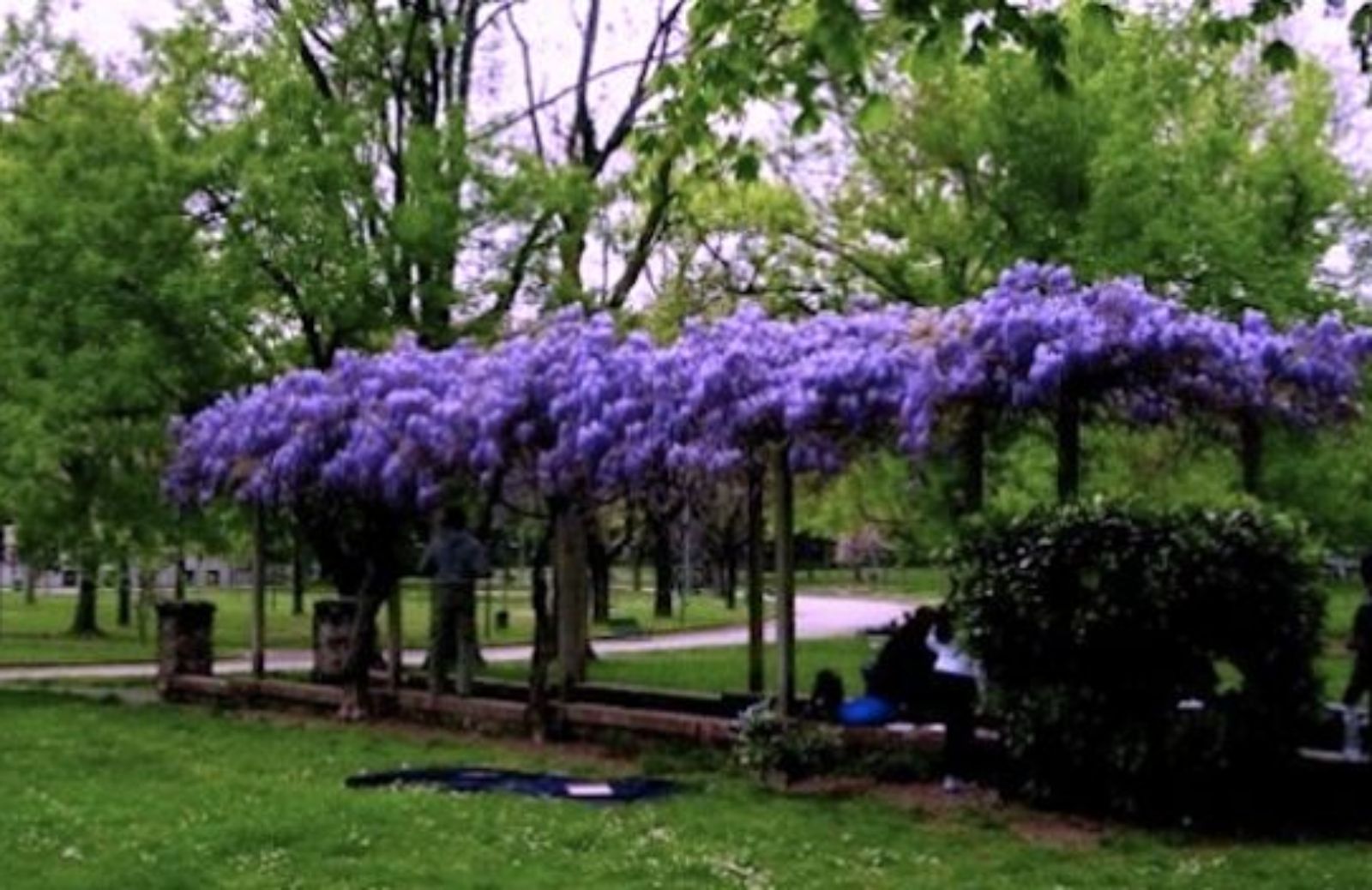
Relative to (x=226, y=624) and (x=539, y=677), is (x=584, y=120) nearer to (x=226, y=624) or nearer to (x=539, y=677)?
(x=539, y=677)

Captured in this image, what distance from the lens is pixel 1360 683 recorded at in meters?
12.4

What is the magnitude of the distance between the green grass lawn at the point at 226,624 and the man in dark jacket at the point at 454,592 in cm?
1176

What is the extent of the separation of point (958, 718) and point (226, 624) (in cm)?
2971

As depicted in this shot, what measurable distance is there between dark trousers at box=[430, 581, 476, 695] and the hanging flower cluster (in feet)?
3.01

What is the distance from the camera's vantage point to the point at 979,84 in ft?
79.8

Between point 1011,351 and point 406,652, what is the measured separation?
1866 cm

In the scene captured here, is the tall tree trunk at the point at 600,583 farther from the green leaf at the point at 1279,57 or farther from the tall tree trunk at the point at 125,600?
the green leaf at the point at 1279,57

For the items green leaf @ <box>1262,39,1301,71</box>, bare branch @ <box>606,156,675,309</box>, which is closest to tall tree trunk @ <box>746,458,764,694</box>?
bare branch @ <box>606,156,675,309</box>

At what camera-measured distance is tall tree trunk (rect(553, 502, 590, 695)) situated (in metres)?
18.4

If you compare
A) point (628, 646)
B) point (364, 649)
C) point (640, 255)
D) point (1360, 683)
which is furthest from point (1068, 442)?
point (628, 646)

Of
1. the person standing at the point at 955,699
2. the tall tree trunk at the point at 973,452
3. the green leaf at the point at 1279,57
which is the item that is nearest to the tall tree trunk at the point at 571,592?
the tall tree trunk at the point at 973,452

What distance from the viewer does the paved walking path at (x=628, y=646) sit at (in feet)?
82.4

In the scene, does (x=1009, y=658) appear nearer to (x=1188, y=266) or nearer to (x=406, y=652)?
(x=1188, y=266)

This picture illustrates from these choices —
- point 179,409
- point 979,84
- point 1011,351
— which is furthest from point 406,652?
point 1011,351
